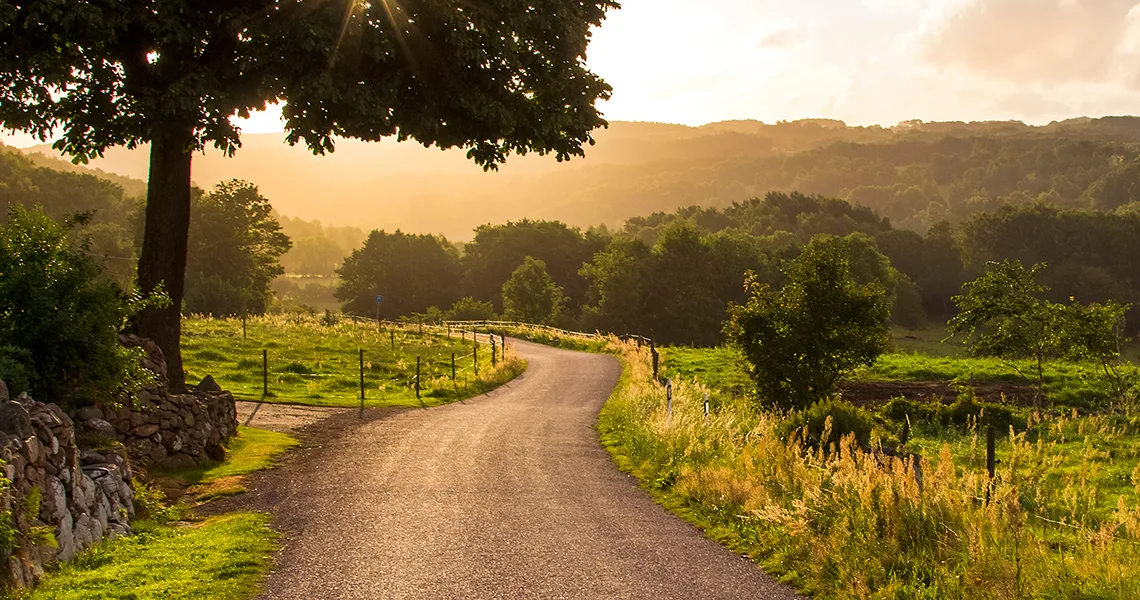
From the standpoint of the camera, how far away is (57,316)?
13.4 metres

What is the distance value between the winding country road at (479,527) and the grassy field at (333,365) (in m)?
8.85

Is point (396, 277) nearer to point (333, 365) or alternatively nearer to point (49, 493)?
point (333, 365)

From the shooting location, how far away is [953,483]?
34.0 ft

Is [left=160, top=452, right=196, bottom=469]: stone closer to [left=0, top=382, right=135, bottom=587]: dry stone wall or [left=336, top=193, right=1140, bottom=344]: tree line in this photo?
[left=0, top=382, right=135, bottom=587]: dry stone wall

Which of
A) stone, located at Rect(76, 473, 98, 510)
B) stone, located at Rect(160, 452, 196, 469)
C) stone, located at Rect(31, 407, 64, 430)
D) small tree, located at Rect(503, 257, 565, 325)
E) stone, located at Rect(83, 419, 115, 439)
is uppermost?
small tree, located at Rect(503, 257, 565, 325)

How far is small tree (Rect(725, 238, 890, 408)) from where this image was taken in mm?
24922

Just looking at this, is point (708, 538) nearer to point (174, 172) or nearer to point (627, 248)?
point (174, 172)

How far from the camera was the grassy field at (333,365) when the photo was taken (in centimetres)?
2980

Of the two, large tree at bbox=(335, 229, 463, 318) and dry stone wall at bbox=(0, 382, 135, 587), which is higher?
large tree at bbox=(335, 229, 463, 318)

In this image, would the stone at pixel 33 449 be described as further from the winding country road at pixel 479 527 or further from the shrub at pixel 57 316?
the shrub at pixel 57 316

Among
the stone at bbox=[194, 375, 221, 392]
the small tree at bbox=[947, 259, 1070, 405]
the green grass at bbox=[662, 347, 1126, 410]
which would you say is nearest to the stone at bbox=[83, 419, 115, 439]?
the stone at bbox=[194, 375, 221, 392]

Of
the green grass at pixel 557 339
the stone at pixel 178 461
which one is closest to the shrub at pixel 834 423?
the stone at pixel 178 461

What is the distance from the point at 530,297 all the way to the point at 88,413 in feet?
259

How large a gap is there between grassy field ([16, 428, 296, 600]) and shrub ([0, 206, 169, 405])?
222 cm
